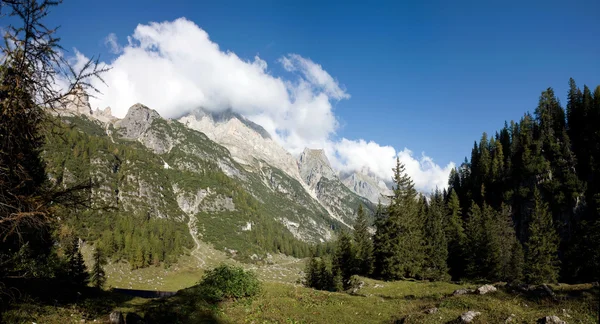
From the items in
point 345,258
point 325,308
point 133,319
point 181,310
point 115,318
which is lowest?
point 325,308

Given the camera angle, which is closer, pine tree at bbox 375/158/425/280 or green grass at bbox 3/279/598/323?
green grass at bbox 3/279/598/323

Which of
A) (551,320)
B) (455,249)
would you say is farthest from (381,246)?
(455,249)

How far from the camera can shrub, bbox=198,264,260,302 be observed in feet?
88.0

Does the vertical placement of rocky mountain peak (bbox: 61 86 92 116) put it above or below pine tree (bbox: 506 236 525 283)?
above

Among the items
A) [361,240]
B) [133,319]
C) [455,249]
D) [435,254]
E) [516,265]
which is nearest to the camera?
[133,319]

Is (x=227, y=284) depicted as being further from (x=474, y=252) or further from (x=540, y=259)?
(x=540, y=259)

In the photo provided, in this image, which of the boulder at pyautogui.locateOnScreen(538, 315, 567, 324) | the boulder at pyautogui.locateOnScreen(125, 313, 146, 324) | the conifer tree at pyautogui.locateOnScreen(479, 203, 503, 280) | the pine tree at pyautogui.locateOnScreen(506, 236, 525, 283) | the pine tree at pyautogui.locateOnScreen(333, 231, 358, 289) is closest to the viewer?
the boulder at pyautogui.locateOnScreen(538, 315, 567, 324)

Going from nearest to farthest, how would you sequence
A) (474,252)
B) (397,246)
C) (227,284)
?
(227,284)
(397,246)
(474,252)

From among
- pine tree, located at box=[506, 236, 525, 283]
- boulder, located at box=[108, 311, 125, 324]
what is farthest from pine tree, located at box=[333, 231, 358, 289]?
boulder, located at box=[108, 311, 125, 324]

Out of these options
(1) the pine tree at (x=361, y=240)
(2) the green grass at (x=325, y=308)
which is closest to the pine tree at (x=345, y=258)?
(1) the pine tree at (x=361, y=240)

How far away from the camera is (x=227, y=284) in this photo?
27438mm

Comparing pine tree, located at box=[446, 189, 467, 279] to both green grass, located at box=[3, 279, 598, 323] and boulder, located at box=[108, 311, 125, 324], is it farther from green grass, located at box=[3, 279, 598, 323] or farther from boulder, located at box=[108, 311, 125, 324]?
boulder, located at box=[108, 311, 125, 324]

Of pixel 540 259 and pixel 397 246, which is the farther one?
pixel 540 259

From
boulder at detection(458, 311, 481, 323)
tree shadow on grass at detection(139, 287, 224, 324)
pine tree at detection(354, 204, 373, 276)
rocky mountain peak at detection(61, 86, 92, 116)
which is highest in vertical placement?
rocky mountain peak at detection(61, 86, 92, 116)
